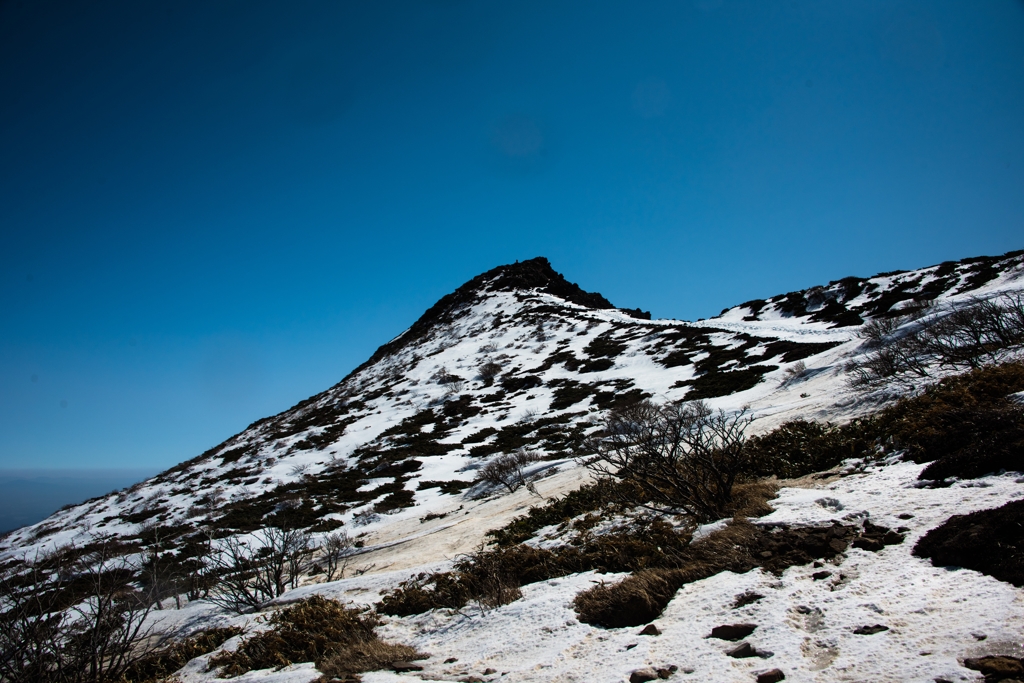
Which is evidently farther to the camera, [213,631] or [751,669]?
[213,631]

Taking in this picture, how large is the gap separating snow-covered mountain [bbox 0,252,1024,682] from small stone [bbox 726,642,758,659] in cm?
7

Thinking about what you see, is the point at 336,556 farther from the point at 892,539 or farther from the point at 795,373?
the point at 795,373

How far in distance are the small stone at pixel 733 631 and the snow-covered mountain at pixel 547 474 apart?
13cm

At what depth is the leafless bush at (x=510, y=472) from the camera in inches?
561

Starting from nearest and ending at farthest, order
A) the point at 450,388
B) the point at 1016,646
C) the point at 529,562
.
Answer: the point at 1016,646
the point at 529,562
the point at 450,388

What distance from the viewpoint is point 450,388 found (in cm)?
3516

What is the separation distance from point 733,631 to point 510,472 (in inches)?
460

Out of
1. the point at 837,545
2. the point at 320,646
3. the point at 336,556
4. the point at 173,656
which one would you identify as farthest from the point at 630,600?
the point at 336,556

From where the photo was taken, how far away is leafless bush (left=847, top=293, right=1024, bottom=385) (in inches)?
400

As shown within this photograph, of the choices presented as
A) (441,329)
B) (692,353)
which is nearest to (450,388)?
(692,353)

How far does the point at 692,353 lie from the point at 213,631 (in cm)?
2664

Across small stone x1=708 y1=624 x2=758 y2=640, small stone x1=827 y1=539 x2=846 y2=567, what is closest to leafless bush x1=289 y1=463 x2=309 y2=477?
small stone x1=708 y1=624 x2=758 y2=640

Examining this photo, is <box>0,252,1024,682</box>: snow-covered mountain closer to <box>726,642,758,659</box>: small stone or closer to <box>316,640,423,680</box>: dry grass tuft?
<box>726,642,758,659</box>: small stone

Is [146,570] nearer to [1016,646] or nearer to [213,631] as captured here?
[213,631]
